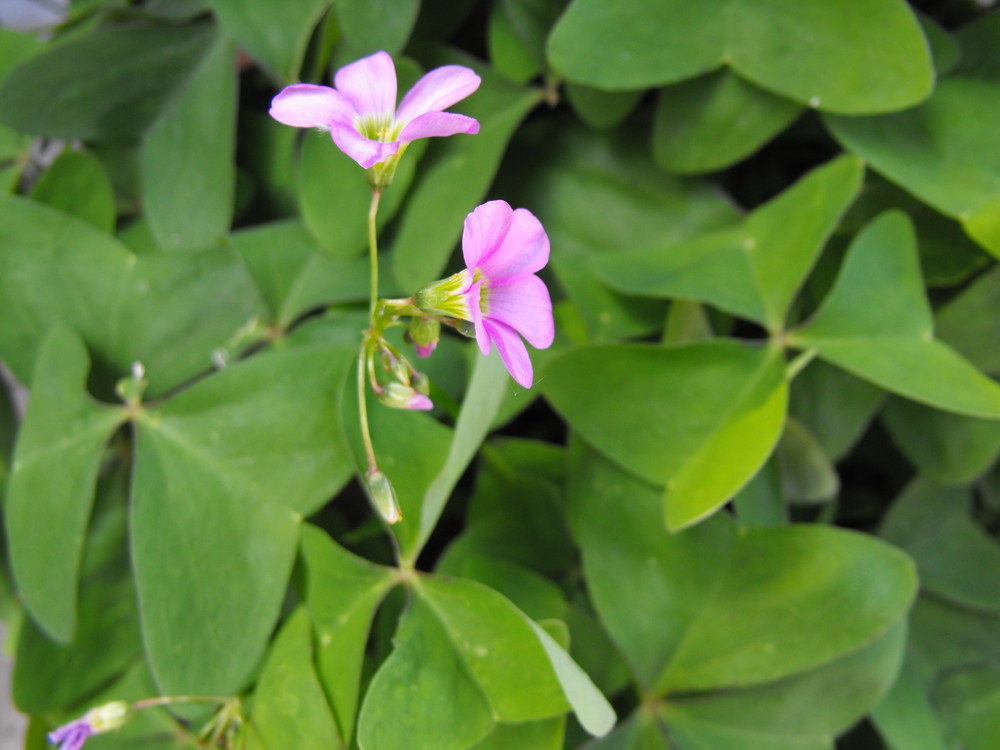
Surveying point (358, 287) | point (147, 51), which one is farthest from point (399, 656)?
point (147, 51)

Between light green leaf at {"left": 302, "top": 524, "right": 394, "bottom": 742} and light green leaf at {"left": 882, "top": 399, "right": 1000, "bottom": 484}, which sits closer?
light green leaf at {"left": 302, "top": 524, "right": 394, "bottom": 742}

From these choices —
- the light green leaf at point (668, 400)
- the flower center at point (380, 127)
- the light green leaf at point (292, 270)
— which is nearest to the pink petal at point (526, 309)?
the flower center at point (380, 127)

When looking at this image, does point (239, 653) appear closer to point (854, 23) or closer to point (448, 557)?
point (448, 557)

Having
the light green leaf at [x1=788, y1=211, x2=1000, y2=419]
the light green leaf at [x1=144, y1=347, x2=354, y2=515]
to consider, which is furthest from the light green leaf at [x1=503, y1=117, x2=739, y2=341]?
the light green leaf at [x1=144, y1=347, x2=354, y2=515]

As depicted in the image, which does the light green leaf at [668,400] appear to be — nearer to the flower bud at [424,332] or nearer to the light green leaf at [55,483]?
the flower bud at [424,332]

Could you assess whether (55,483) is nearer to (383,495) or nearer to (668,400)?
(383,495)

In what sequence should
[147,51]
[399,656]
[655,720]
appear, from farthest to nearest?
1. [147,51]
2. [655,720]
3. [399,656]

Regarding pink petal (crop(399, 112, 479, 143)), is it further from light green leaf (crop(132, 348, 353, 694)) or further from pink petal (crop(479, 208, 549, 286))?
light green leaf (crop(132, 348, 353, 694))
